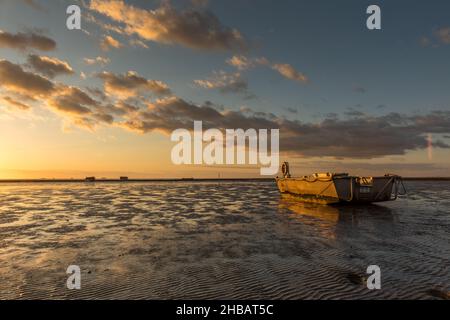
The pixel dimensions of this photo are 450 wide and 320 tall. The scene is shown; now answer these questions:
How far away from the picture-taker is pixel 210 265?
1006cm

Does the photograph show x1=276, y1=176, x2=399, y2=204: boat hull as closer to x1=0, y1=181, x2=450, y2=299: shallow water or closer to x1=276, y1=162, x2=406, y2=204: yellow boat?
x1=276, y1=162, x2=406, y2=204: yellow boat

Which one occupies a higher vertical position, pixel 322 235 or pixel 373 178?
pixel 373 178

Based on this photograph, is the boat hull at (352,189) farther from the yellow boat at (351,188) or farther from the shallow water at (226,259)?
the shallow water at (226,259)

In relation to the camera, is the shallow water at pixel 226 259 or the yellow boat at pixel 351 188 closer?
the shallow water at pixel 226 259

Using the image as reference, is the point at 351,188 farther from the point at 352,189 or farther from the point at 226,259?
the point at 226,259

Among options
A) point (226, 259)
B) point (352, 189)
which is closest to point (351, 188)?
point (352, 189)

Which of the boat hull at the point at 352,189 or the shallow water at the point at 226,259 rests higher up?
the boat hull at the point at 352,189

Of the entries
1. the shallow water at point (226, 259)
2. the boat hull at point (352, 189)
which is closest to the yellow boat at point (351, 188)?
the boat hull at point (352, 189)

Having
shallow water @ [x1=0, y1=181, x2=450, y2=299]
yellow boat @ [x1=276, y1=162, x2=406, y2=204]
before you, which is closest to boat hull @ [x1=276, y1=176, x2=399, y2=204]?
yellow boat @ [x1=276, y1=162, x2=406, y2=204]

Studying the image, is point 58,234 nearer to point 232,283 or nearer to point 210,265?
point 210,265
